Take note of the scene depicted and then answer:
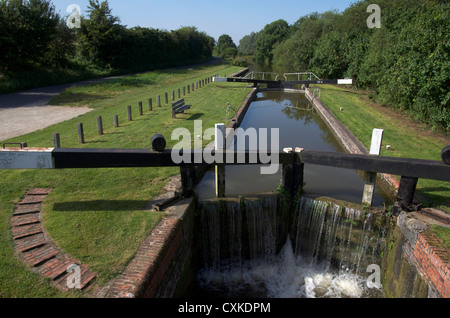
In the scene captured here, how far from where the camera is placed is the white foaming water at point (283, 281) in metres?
6.42

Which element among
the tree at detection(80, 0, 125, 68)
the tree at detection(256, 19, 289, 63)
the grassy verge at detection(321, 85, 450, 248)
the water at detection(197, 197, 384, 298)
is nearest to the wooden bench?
the grassy verge at detection(321, 85, 450, 248)

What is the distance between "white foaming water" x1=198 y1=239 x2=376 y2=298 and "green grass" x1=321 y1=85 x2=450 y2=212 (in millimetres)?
2386

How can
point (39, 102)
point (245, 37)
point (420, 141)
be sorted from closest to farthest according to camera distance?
point (420, 141) → point (39, 102) → point (245, 37)

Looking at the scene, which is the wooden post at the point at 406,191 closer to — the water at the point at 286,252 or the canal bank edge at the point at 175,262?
the canal bank edge at the point at 175,262

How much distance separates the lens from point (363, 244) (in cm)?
665

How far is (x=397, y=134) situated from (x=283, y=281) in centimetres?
784

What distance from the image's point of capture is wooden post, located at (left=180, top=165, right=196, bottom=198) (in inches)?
251

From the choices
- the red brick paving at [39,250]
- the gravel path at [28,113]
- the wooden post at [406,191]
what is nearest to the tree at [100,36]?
the gravel path at [28,113]

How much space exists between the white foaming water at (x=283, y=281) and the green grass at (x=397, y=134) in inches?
93.9

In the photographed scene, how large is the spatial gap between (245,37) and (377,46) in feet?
347

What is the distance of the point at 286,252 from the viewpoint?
7.32 metres

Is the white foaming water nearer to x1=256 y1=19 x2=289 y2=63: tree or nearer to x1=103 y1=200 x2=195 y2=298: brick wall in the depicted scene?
x1=103 y1=200 x2=195 y2=298: brick wall
